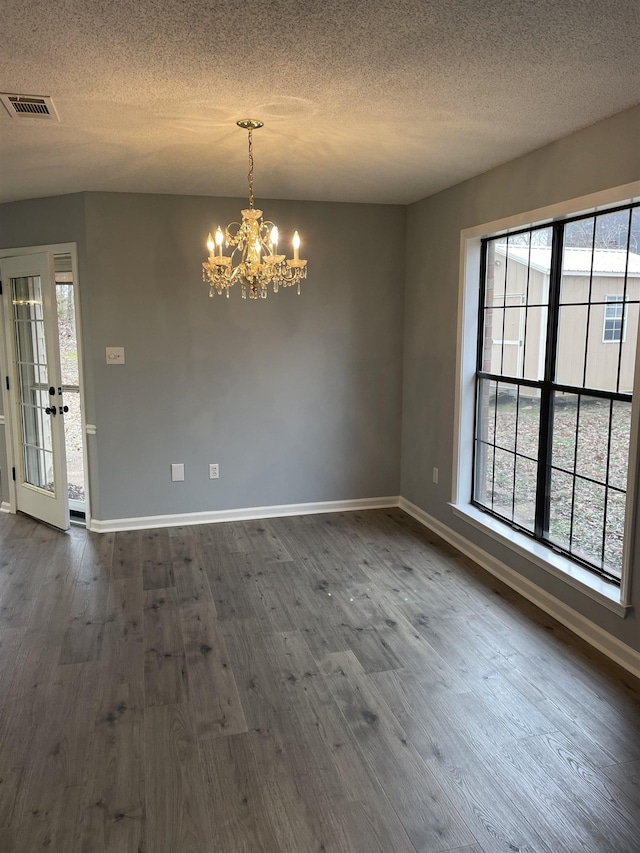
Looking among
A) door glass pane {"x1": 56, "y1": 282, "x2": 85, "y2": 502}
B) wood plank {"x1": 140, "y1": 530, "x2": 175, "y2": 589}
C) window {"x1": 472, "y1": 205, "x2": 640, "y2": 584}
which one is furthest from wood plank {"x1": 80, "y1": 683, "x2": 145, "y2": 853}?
door glass pane {"x1": 56, "y1": 282, "x2": 85, "y2": 502}

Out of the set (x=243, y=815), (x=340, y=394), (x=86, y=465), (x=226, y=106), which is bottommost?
(x=243, y=815)

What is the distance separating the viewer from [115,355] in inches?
184

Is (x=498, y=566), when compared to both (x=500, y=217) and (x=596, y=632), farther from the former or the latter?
(x=500, y=217)

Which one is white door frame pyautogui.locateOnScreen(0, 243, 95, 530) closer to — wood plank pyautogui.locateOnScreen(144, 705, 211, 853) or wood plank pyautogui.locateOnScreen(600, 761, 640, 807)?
wood plank pyautogui.locateOnScreen(144, 705, 211, 853)

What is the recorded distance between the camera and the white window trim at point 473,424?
2.85 meters

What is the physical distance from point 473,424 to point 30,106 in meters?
3.19

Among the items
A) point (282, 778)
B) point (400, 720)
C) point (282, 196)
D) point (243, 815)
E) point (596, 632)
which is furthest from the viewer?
point (282, 196)

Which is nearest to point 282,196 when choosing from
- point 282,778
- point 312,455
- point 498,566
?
point 312,455

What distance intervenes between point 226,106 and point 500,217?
6.09ft

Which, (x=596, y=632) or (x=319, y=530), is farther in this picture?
(x=319, y=530)

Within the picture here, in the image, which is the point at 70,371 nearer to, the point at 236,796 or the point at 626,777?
the point at 236,796

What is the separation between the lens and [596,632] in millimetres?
3107

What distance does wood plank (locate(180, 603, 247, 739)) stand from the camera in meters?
2.53

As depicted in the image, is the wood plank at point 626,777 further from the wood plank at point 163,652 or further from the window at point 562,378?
the wood plank at point 163,652
